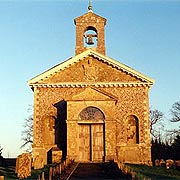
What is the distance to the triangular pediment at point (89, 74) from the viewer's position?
3475cm

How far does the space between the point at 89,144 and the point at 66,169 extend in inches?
317

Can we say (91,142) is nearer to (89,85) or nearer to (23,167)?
(89,85)

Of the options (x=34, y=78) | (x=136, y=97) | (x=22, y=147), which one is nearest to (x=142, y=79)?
A: (x=136, y=97)

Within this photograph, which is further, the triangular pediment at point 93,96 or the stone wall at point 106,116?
the triangular pediment at point 93,96

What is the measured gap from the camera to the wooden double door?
32.8 metres

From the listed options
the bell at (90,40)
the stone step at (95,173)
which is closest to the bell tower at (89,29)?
the bell at (90,40)

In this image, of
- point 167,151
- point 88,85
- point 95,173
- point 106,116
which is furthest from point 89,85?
point 167,151

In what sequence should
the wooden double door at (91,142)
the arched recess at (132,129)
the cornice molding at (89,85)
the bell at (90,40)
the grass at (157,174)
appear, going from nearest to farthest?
the grass at (157,174) → the wooden double door at (91,142) → the arched recess at (132,129) → the cornice molding at (89,85) → the bell at (90,40)

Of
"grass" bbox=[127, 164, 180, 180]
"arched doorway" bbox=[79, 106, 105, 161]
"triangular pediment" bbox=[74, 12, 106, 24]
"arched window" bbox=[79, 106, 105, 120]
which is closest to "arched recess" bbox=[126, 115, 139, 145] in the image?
"arched doorway" bbox=[79, 106, 105, 161]

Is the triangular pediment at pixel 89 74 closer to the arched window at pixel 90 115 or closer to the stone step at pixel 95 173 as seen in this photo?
the arched window at pixel 90 115

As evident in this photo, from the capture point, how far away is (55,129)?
34.2m

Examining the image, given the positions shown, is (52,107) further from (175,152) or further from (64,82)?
(175,152)

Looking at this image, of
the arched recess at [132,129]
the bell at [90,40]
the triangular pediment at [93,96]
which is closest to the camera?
the triangular pediment at [93,96]

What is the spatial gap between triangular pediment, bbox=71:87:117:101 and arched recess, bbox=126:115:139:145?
298cm
